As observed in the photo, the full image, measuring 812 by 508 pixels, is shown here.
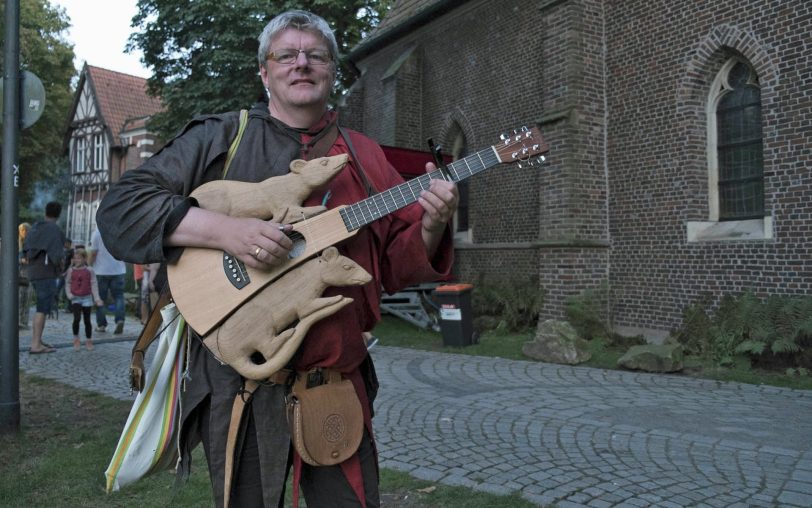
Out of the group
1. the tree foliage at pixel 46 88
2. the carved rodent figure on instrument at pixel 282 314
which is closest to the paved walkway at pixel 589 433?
the carved rodent figure on instrument at pixel 282 314

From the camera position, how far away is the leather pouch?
1.75 metres

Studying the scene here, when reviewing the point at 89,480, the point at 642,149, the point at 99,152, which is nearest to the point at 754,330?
the point at 642,149

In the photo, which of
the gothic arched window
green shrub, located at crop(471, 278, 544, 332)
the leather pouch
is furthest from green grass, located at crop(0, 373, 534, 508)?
the gothic arched window

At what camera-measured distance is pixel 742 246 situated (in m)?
8.77

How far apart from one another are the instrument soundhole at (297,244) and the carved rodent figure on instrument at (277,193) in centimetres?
4

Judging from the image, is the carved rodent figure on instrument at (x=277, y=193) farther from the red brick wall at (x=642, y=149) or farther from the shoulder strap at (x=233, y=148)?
the red brick wall at (x=642, y=149)

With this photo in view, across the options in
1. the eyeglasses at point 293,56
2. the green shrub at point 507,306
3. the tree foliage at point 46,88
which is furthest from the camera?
the tree foliage at point 46,88

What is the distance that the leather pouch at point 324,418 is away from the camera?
175 centimetres

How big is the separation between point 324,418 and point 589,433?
3.82 metres

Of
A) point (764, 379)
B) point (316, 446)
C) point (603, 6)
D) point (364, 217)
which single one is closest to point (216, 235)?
point (364, 217)

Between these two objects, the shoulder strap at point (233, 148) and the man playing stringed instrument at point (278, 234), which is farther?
the shoulder strap at point (233, 148)

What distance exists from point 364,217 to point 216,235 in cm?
44

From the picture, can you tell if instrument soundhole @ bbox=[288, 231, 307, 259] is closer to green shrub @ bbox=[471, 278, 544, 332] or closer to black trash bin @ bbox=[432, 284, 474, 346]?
black trash bin @ bbox=[432, 284, 474, 346]

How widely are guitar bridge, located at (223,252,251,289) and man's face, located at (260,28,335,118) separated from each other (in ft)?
1.80
